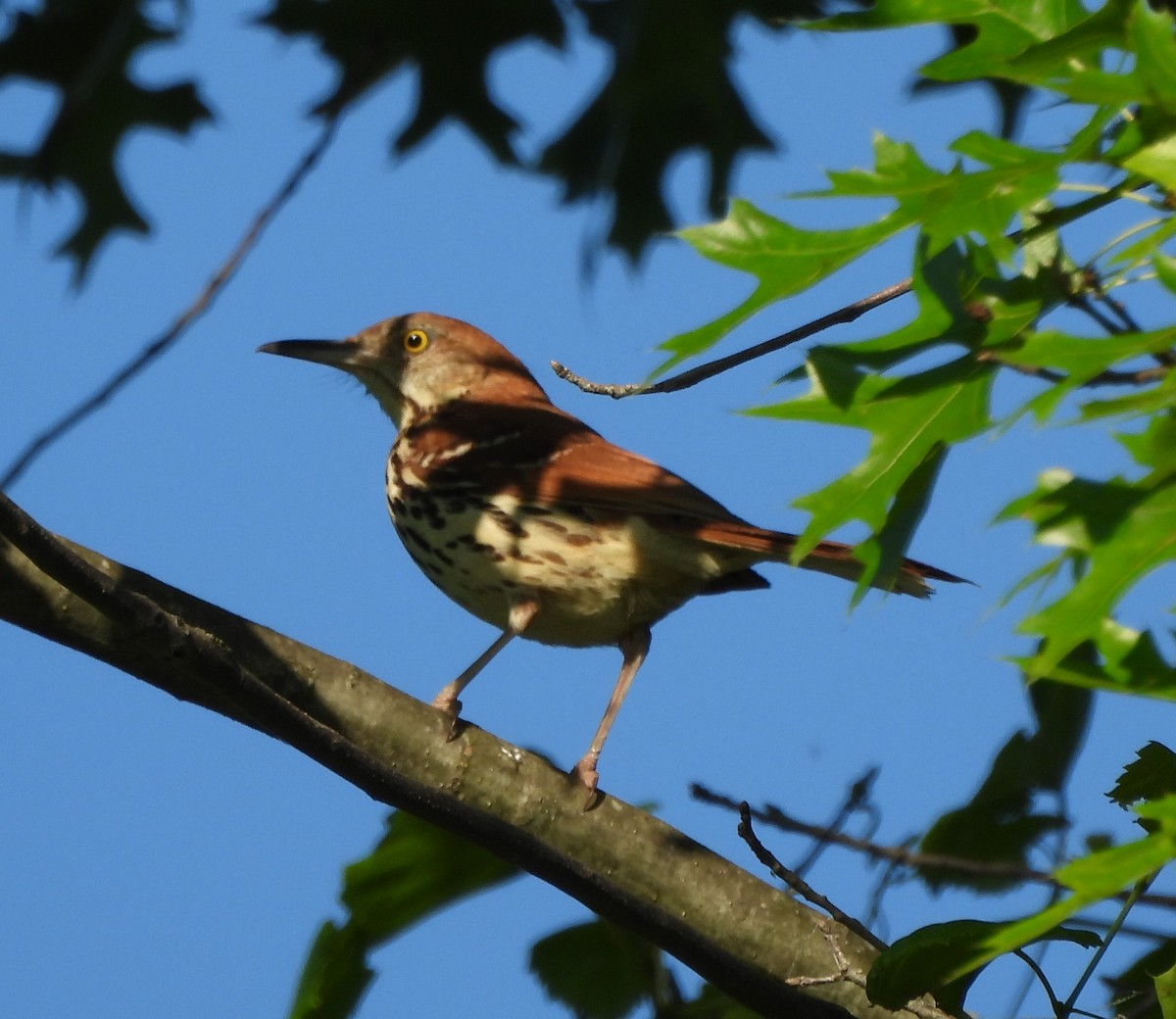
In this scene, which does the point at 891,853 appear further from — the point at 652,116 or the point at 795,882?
the point at 652,116

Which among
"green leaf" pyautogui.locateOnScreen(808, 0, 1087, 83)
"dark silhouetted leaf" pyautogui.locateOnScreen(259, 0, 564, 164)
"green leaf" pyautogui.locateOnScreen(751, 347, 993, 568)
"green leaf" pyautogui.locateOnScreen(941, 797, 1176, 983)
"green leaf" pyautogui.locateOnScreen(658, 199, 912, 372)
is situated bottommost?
"green leaf" pyautogui.locateOnScreen(941, 797, 1176, 983)

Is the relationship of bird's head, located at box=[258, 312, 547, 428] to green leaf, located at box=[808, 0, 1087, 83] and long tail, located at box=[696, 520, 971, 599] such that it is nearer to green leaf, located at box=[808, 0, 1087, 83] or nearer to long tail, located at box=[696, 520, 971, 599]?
long tail, located at box=[696, 520, 971, 599]

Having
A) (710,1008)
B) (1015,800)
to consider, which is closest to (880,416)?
(1015,800)

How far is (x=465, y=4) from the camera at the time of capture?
5055mm

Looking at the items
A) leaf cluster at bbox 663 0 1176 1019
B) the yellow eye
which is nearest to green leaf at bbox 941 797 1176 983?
leaf cluster at bbox 663 0 1176 1019

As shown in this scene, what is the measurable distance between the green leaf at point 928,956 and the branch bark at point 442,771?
0.33m

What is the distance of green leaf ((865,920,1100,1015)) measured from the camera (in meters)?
2.15

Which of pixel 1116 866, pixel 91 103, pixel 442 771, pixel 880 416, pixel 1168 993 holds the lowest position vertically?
pixel 1116 866

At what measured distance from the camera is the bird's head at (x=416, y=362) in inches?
221

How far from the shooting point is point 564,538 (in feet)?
14.4

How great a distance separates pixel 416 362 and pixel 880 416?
12.0 feet

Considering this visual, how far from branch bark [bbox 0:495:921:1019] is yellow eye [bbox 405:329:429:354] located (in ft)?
8.90

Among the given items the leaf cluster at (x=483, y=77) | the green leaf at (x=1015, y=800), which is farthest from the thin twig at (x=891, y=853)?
the leaf cluster at (x=483, y=77)

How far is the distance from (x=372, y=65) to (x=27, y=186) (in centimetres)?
107
